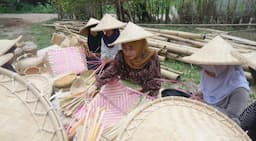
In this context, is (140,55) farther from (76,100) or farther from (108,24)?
A: (108,24)

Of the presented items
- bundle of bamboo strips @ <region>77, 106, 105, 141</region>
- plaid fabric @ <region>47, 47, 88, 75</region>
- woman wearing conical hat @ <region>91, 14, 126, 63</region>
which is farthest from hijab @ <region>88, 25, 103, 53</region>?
bundle of bamboo strips @ <region>77, 106, 105, 141</region>

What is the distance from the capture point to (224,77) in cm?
221

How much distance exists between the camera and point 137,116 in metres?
1.48

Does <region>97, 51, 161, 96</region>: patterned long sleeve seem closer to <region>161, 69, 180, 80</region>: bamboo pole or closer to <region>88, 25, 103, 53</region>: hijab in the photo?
<region>161, 69, 180, 80</region>: bamboo pole

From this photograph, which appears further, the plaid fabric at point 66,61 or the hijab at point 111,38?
the plaid fabric at point 66,61

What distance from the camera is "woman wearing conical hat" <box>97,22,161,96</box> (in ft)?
9.35

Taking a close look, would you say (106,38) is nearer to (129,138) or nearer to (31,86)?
(31,86)

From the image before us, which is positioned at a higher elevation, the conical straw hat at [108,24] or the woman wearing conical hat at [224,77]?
the conical straw hat at [108,24]

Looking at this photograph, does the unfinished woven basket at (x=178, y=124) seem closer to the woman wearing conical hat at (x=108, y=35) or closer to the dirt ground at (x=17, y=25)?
the woman wearing conical hat at (x=108, y=35)

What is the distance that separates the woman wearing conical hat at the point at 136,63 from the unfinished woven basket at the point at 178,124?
1.29 metres

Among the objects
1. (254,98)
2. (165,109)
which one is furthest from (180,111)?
(254,98)

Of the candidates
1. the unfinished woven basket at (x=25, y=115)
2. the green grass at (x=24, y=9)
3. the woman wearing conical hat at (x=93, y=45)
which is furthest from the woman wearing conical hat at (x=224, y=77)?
the green grass at (x=24, y=9)

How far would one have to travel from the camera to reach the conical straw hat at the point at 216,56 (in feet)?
6.85

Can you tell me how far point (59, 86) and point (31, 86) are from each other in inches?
80.2
